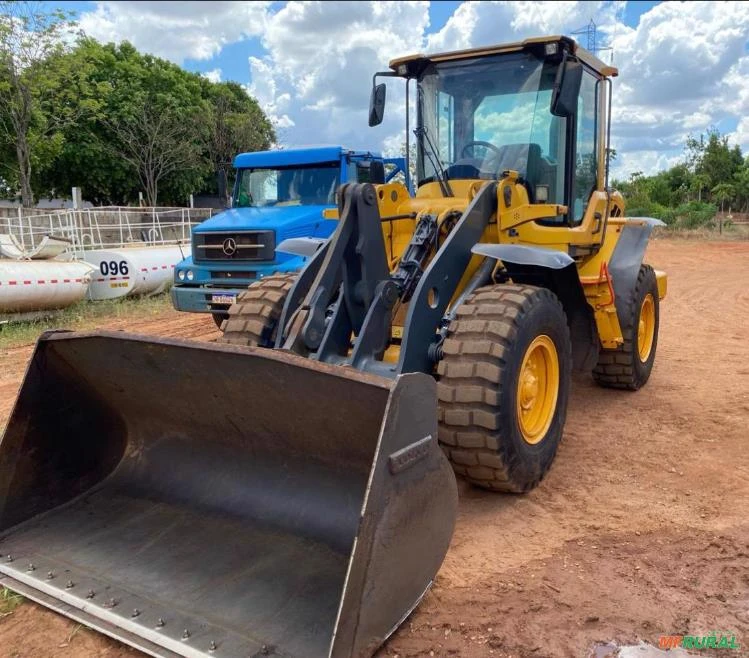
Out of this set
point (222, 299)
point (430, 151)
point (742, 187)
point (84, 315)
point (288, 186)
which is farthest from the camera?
point (742, 187)

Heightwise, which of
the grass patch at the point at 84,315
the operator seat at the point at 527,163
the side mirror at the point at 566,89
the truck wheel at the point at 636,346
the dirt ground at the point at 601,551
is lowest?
the dirt ground at the point at 601,551

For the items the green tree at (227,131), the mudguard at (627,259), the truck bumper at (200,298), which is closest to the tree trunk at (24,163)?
the green tree at (227,131)

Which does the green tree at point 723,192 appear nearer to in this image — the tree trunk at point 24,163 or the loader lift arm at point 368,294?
the tree trunk at point 24,163

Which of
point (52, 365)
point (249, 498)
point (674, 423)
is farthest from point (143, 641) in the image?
point (674, 423)

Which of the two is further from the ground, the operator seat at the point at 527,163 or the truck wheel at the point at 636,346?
the operator seat at the point at 527,163

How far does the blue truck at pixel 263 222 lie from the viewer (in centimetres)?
920

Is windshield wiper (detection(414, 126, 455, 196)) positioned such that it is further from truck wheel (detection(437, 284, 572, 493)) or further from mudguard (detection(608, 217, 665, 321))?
mudguard (detection(608, 217, 665, 321))

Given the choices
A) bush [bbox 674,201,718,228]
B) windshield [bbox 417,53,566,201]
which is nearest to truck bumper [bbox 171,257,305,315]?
windshield [bbox 417,53,566,201]

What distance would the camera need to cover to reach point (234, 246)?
931cm

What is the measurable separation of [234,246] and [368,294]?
18.6ft

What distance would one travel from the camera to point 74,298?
10781 mm

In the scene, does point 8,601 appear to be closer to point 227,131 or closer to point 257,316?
point 257,316

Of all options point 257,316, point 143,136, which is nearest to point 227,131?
point 143,136

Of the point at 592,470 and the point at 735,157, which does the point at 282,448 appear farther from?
the point at 735,157
